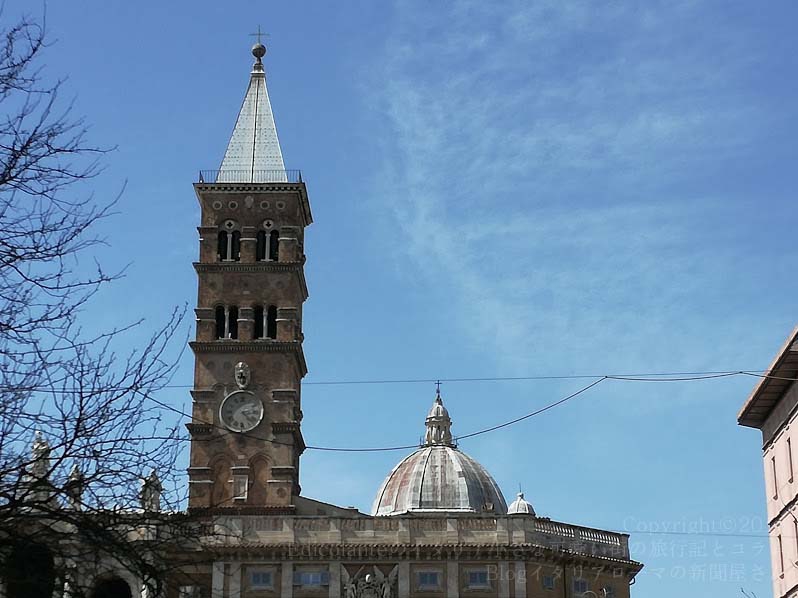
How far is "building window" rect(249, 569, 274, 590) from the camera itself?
192 ft

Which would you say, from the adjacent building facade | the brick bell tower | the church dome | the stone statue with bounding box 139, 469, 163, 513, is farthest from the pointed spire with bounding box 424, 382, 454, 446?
the stone statue with bounding box 139, 469, 163, 513

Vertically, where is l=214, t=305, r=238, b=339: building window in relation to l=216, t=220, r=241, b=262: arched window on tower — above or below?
below

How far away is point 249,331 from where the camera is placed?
208 ft

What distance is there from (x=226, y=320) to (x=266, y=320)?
6.03 ft

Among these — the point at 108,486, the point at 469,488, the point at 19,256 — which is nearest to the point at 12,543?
the point at 108,486

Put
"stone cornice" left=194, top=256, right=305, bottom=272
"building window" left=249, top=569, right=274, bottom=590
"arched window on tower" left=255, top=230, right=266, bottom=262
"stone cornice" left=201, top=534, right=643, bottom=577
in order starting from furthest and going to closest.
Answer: "arched window on tower" left=255, top=230, right=266, bottom=262 < "stone cornice" left=194, top=256, right=305, bottom=272 < "stone cornice" left=201, top=534, right=643, bottom=577 < "building window" left=249, top=569, right=274, bottom=590

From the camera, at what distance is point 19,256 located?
16094 mm

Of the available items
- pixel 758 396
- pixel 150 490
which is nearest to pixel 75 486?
pixel 150 490

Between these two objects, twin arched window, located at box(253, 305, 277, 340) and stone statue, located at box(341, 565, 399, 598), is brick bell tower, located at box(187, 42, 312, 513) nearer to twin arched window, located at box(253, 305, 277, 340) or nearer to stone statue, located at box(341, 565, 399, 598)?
twin arched window, located at box(253, 305, 277, 340)

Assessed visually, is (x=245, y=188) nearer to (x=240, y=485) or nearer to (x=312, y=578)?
(x=240, y=485)

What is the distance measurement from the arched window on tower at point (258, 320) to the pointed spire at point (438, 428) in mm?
28556

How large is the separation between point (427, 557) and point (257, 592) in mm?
7371

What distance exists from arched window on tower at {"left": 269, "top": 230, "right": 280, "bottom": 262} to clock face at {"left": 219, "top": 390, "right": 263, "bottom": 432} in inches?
266

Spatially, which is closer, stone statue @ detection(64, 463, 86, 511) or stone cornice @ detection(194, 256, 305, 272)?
stone statue @ detection(64, 463, 86, 511)
